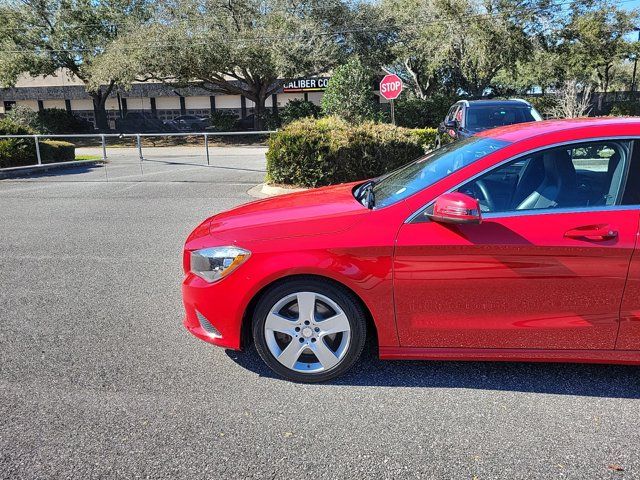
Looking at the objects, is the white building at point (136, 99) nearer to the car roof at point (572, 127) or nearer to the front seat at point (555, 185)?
the car roof at point (572, 127)

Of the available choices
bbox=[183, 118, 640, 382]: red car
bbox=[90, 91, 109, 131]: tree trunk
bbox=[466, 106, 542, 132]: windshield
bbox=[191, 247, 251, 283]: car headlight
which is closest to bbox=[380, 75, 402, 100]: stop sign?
bbox=[466, 106, 542, 132]: windshield

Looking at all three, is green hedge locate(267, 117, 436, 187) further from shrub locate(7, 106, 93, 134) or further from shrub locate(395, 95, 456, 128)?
shrub locate(7, 106, 93, 134)

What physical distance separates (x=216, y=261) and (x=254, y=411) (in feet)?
3.26

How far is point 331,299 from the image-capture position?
11.0ft

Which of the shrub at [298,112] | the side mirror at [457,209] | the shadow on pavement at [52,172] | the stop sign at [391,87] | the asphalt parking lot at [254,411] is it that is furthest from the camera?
the shrub at [298,112]

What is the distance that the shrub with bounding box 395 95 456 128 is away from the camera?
33281 mm

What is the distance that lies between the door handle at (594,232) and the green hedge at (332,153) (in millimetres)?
7951

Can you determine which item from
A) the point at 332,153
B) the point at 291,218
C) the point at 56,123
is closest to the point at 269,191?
the point at 332,153

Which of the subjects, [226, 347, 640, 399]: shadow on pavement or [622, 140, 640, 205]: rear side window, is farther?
[226, 347, 640, 399]: shadow on pavement

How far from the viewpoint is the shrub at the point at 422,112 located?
33281mm

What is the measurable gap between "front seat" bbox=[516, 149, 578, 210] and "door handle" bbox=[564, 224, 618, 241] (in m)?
0.20

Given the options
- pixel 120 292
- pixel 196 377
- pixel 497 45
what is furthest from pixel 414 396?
pixel 497 45

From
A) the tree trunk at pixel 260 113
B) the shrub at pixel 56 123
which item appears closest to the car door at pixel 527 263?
the tree trunk at pixel 260 113

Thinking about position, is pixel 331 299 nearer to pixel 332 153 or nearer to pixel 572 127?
pixel 572 127
